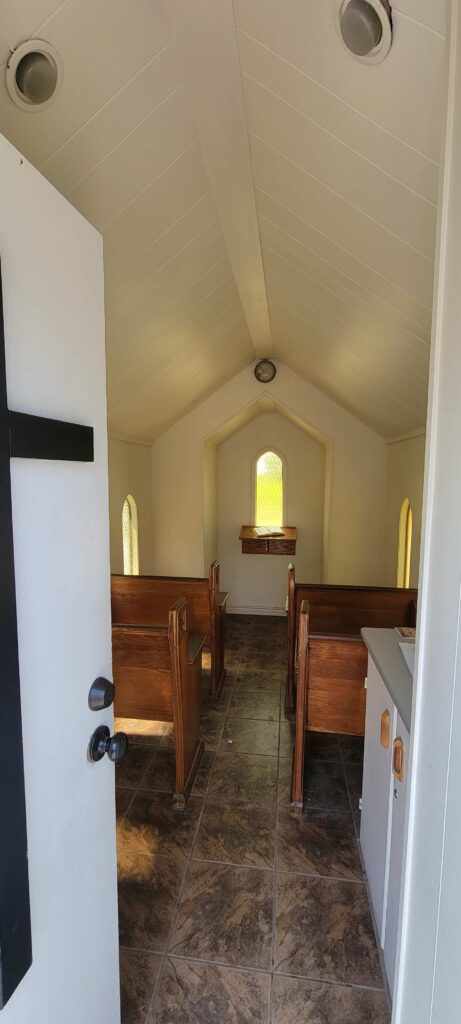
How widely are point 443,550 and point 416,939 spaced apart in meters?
0.74

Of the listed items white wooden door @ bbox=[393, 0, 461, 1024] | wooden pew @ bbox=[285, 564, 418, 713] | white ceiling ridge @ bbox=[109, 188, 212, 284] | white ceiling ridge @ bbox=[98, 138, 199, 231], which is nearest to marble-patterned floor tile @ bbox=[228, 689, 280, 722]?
wooden pew @ bbox=[285, 564, 418, 713]

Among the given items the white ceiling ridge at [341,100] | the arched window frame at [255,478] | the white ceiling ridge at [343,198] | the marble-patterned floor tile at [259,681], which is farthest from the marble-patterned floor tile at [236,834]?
the arched window frame at [255,478]

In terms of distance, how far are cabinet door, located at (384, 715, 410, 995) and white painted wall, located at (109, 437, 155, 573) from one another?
8.87ft

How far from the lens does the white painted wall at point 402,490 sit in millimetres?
3117

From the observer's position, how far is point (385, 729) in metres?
1.39

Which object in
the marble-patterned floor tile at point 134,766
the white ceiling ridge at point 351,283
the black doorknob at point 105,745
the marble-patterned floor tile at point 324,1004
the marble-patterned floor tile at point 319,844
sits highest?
the white ceiling ridge at point 351,283

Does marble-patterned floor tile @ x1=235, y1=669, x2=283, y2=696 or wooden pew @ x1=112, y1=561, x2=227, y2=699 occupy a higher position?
wooden pew @ x1=112, y1=561, x2=227, y2=699

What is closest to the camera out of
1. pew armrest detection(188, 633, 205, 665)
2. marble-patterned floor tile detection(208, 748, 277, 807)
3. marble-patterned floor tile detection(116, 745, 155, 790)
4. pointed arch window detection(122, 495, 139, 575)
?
marble-patterned floor tile detection(208, 748, 277, 807)

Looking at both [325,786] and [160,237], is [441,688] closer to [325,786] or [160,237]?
[160,237]

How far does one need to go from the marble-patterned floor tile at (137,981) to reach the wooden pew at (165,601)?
179 cm

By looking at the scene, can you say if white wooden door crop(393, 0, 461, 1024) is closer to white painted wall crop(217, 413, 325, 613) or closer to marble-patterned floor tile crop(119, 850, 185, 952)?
marble-patterned floor tile crop(119, 850, 185, 952)

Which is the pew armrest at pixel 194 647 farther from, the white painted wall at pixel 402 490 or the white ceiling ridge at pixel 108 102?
the white ceiling ridge at pixel 108 102

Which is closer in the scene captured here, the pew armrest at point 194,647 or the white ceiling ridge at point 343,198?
the white ceiling ridge at point 343,198

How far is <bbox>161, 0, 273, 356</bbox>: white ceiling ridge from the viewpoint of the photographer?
3.54 ft
